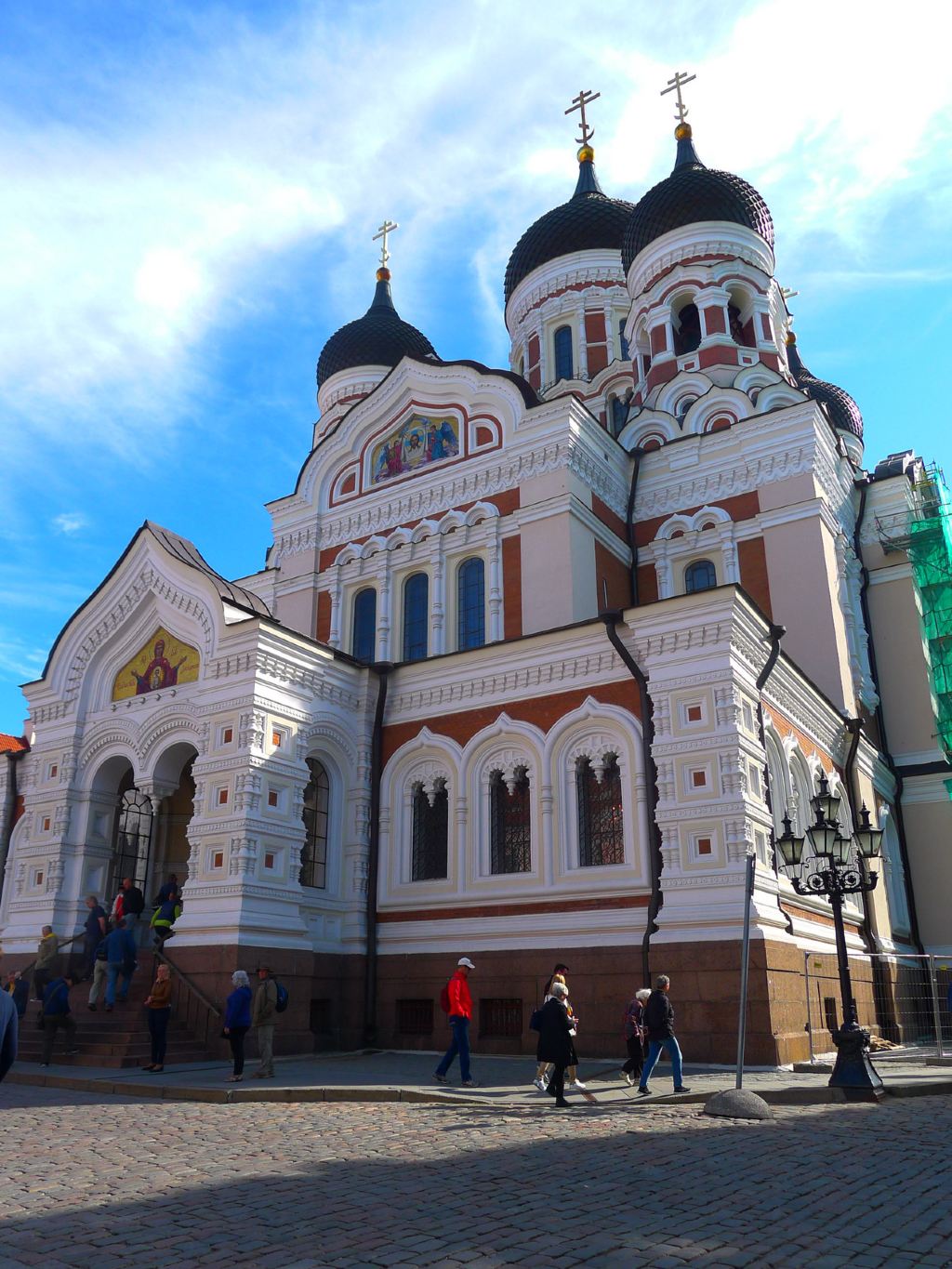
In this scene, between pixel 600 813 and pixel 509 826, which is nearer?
pixel 600 813

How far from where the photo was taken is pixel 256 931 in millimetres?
13391

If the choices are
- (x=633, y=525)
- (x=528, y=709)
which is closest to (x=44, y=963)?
(x=528, y=709)

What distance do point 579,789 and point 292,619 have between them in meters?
9.18

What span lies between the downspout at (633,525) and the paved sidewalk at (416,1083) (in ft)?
Answer: 33.0

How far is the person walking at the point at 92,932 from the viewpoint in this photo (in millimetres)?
14469

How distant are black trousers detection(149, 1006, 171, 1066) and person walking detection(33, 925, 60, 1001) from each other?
2793 mm

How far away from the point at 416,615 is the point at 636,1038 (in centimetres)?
1083

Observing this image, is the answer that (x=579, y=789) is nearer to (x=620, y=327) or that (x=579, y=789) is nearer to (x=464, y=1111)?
(x=464, y=1111)

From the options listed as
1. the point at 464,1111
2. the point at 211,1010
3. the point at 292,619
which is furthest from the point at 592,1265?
the point at 292,619

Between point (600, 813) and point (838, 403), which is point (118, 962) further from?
point (838, 403)

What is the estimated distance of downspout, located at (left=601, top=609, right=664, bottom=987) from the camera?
12.6m

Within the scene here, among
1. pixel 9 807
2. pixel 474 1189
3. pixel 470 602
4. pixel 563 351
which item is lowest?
pixel 474 1189

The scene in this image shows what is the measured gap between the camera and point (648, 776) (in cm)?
1333

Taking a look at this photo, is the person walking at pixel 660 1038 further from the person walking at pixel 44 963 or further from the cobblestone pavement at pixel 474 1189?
the person walking at pixel 44 963
